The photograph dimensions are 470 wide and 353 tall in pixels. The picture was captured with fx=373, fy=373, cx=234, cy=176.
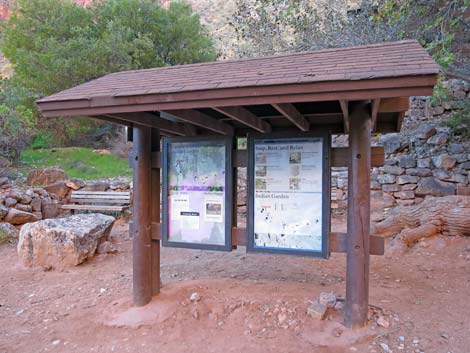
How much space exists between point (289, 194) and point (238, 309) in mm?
1194

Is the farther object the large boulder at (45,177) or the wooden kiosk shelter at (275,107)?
the large boulder at (45,177)

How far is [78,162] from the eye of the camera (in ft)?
47.5

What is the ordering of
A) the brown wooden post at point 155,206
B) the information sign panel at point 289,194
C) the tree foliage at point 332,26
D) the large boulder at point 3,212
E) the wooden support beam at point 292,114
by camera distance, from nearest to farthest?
the wooden support beam at point 292,114 < the information sign panel at point 289,194 < the brown wooden post at point 155,206 < the tree foliage at point 332,26 < the large boulder at point 3,212

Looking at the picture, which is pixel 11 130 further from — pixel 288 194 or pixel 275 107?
pixel 275 107

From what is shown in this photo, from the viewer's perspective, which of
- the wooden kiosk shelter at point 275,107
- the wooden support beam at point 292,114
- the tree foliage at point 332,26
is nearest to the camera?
the wooden kiosk shelter at point 275,107

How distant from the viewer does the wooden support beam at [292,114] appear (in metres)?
2.77

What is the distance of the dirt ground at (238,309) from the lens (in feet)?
10.1

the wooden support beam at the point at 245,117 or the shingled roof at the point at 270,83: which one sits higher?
the shingled roof at the point at 270,83

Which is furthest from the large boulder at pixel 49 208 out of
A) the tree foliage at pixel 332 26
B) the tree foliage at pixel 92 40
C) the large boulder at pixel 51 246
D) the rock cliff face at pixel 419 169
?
the tree foliage at pixel 92 40

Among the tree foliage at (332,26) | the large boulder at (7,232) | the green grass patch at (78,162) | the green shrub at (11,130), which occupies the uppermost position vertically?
the tree foliage at (332,26)

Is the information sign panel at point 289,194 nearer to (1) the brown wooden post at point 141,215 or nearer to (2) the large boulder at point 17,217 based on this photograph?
Answer: (1) the brown wooden post at point 141,215

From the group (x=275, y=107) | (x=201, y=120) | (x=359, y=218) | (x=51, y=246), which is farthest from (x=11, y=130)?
(x=359, y=218)

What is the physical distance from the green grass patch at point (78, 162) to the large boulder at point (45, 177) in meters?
1.91

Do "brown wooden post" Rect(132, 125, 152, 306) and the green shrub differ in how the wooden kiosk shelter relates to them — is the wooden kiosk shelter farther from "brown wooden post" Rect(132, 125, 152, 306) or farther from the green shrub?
the green shrub
